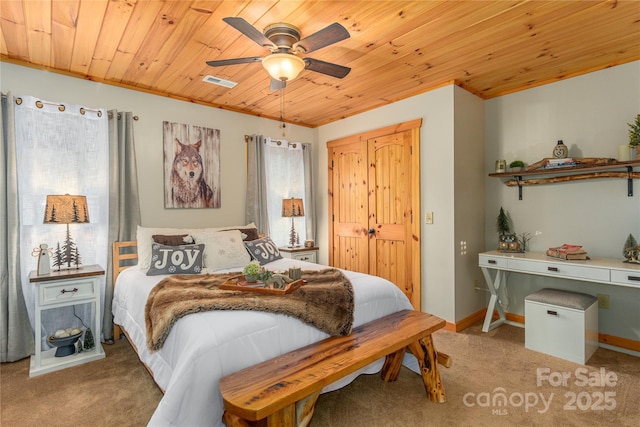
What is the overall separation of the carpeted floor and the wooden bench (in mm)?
215

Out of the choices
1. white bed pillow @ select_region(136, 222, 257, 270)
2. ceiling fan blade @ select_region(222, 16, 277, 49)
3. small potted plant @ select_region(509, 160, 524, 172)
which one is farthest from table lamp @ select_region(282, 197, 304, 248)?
small potted plant @ select_region(509, 160, 524, 172)

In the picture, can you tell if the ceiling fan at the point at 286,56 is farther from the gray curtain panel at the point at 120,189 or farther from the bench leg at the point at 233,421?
the bench leg at the point at 233,421

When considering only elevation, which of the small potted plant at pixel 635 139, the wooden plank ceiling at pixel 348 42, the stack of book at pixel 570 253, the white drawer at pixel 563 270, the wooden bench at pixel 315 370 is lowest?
the wooden bench at pixel 315 370

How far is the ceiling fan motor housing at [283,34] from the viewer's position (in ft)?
7.17

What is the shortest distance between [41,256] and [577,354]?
171 inches

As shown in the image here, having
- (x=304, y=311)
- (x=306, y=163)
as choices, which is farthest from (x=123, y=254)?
(x=306, y=163)

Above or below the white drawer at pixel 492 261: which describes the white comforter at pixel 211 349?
below

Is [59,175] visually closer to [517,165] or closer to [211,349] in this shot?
[211,349]

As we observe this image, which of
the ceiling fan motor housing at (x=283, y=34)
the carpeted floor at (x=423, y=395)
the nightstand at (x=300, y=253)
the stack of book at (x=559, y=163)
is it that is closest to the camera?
the carpeted floor at (x=423, y=395)

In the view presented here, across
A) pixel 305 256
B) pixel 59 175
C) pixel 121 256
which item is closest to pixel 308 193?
pixel 305 256

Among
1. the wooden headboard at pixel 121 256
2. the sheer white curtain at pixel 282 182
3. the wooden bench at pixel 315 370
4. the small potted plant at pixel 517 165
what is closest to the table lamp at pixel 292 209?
the sheer white curtain at pixel 282 182

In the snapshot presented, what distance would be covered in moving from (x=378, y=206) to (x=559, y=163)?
1821mm

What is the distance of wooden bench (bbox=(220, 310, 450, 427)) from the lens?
1369mm

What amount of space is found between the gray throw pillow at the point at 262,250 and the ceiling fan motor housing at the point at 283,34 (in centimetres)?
189
